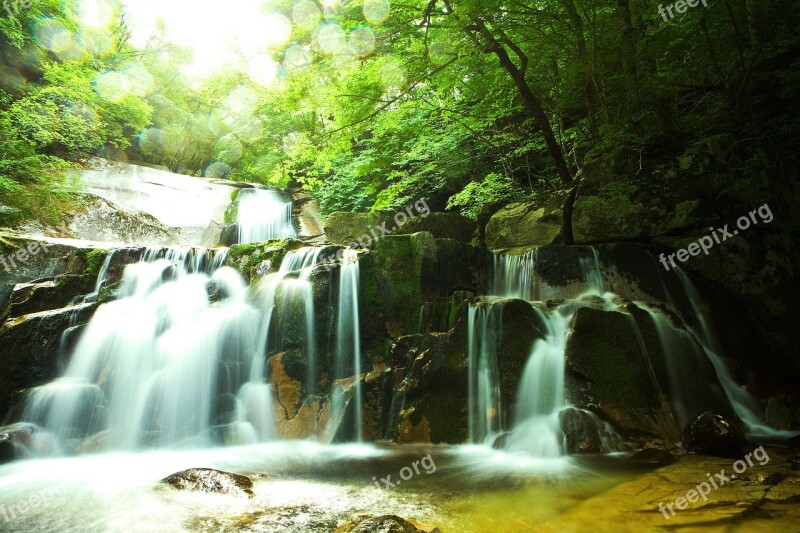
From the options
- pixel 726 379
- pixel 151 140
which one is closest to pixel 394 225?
pixel 726 379

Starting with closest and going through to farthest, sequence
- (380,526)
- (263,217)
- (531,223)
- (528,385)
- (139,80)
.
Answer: (380,526)
(528,385)
(531,223)
(263,217)
(139,80)

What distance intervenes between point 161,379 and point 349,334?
141 inches

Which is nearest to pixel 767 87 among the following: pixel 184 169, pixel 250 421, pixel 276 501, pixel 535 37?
pixel 535 37

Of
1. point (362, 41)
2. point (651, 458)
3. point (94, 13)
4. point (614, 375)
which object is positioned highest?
point (94, 13)

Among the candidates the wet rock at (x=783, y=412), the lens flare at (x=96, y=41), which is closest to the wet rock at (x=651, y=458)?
the wet rock at (x=783, y=412)

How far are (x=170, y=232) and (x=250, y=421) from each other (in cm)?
1126

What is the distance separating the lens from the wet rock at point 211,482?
4.32m

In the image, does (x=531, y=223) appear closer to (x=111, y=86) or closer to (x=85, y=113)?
(x=85, y=113)

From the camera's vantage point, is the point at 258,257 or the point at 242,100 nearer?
the point at 258,257

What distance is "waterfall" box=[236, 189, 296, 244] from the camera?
17047 mm

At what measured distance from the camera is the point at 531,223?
10547 millimetres

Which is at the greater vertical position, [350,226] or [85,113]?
[85,113]

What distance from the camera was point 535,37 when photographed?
8.86 m

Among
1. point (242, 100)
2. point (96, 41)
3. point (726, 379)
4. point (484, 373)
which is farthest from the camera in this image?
point (242, 100)
